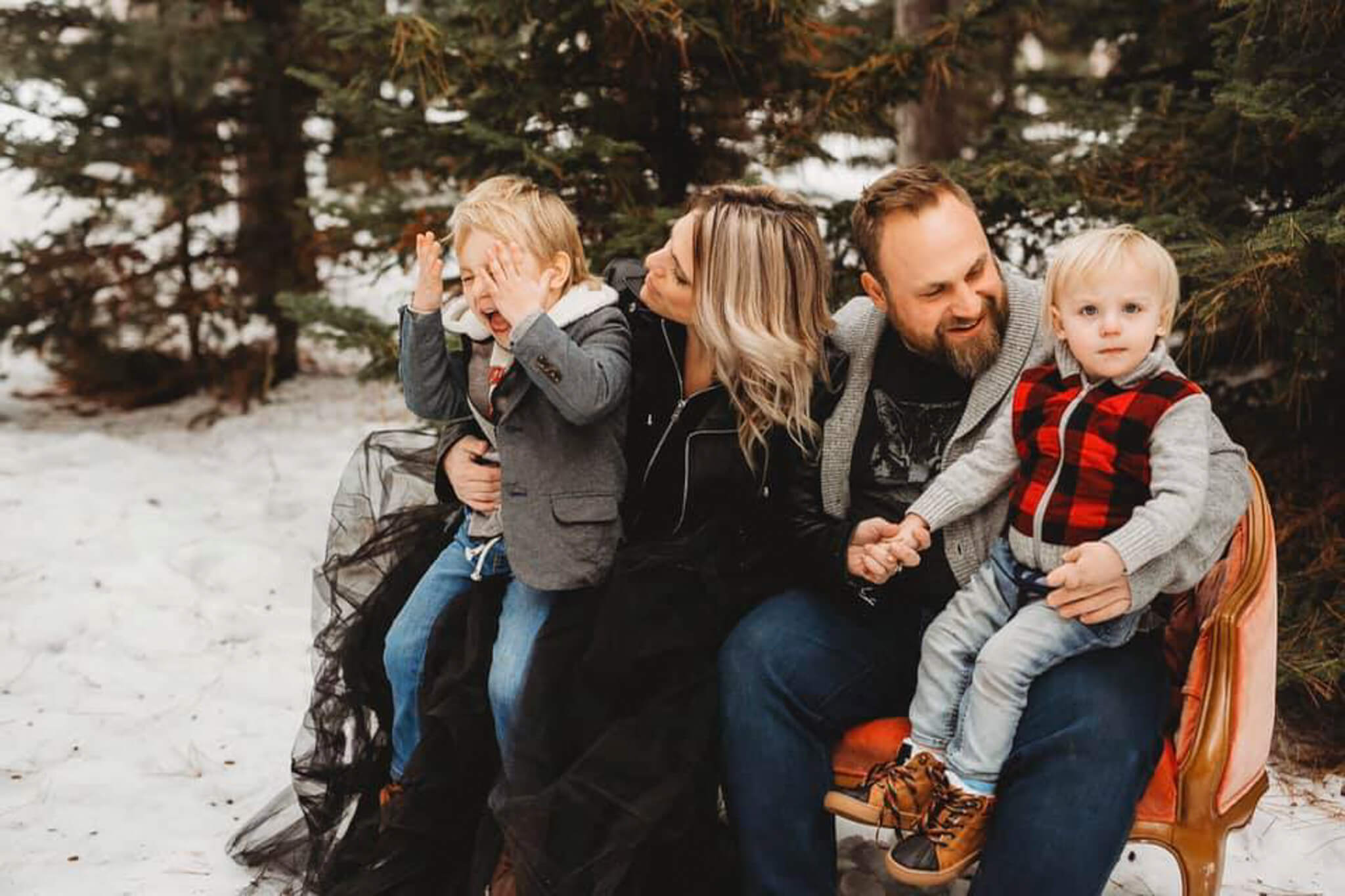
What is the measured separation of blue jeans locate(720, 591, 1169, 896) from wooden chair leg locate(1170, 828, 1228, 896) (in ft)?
0.52

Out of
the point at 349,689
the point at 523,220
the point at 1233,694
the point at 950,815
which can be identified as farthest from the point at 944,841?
the point at 523,220

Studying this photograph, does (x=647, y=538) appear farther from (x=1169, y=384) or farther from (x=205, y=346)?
(x=205, y=346)

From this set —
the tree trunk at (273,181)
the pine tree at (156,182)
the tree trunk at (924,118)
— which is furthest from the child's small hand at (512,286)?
the tree trunk at (273,181)

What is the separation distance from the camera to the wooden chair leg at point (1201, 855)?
2.29m

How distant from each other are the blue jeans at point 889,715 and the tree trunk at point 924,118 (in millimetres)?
3854

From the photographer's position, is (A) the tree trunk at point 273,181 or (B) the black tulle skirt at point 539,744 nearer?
(B) the black tulle skirt at point 539,744

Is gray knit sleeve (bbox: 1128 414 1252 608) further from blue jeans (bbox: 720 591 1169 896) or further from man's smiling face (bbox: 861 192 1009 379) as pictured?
man's smiling face (bbox: 861 192 1009 379)

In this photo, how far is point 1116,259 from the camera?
228 centimetres

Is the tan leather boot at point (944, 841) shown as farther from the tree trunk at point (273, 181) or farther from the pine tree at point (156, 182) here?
the tree trunk at point (273, 181)

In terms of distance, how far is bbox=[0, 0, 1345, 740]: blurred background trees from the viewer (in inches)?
139

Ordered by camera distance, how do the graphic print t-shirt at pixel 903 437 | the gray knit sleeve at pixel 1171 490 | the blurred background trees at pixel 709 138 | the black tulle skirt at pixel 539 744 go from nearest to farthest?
1. the gray knit sleeve at pixel 1171 490
2. the black tulle skirt at pixel 539 744
3. the graphic print t-shirt at pixel 903 437
4. the blurred background trees at pixel 709 138

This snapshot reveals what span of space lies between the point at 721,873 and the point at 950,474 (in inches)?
39.7

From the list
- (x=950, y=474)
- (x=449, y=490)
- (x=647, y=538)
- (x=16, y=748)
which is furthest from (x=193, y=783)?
(x=950, y=474)

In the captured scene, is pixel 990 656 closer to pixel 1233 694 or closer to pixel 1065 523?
pixel 1065 523
